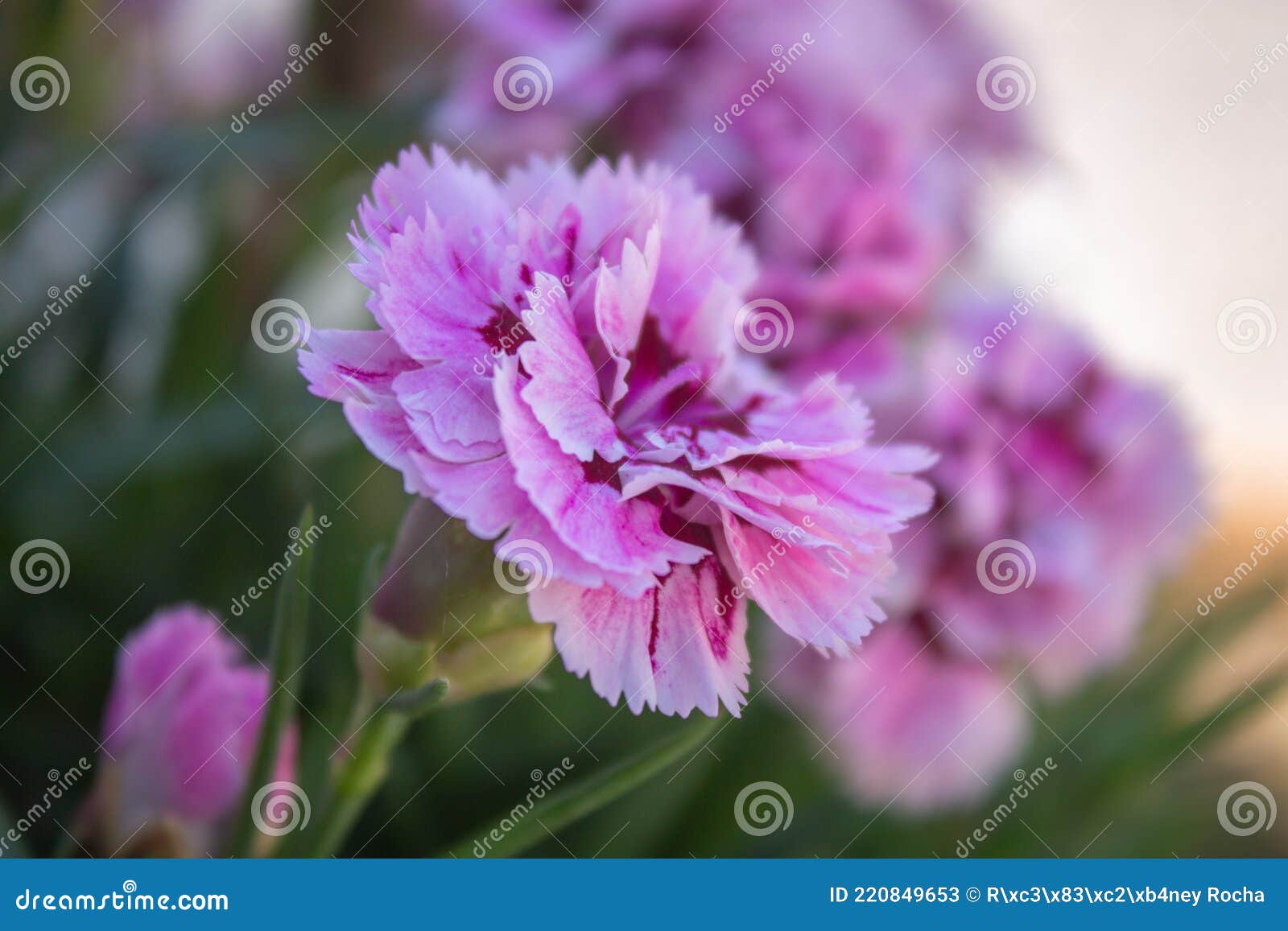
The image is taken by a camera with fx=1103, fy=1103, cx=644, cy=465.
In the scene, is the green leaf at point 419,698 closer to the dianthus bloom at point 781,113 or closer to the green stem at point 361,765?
the green stem at point 361,765

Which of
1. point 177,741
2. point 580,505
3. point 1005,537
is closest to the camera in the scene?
point 580,505

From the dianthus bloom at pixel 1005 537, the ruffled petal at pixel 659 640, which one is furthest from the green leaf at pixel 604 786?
the dianthus bloom at pixel 1005 537

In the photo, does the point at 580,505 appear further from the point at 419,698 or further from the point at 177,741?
the point at 177,741

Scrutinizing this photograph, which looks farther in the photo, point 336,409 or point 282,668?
point 336,409

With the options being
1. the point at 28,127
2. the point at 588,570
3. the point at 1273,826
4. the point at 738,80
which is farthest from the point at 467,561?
the point at 1273,826

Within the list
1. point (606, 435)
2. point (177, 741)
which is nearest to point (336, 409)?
point (177, 741)

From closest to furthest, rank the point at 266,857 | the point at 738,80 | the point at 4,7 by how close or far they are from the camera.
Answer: the point at 266,857, the point at 738,80, the point at 4,7

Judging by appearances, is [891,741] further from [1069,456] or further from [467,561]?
[467,561]
